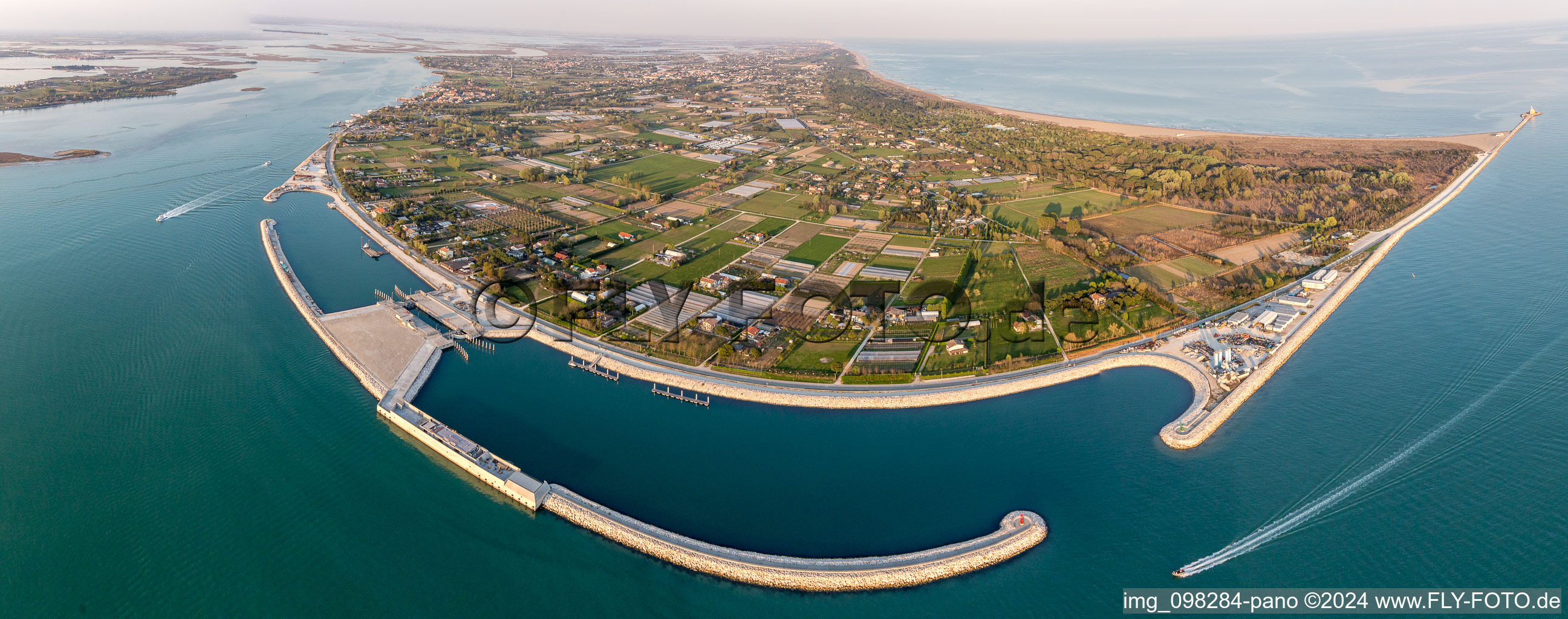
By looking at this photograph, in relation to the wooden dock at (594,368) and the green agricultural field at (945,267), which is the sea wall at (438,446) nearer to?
the wooden dock at (594,368)

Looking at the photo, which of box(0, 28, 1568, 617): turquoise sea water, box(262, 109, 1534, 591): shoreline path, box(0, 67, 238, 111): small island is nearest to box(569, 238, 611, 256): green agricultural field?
box(262, 109, 1534, 591): shoreline path

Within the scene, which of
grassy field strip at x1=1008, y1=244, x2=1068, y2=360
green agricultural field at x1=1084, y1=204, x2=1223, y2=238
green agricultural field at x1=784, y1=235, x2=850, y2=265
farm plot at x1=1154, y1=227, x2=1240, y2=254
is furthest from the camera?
green agricultural field at x1=1084, y1=204, x2=1223, y2=238

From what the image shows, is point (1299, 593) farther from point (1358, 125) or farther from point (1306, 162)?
point (1358, 125)

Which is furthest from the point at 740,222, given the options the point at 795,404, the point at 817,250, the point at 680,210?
the point at 795,404

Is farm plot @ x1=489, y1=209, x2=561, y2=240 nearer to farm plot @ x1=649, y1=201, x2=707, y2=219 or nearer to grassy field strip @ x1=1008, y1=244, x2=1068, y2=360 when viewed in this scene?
farm plot @ x1=649, y1=201, x2=707, y2=219

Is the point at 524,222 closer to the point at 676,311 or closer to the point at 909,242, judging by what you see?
the point at 676,311

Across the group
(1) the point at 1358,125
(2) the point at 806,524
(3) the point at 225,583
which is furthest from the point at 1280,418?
(1) the point at 1358,125
